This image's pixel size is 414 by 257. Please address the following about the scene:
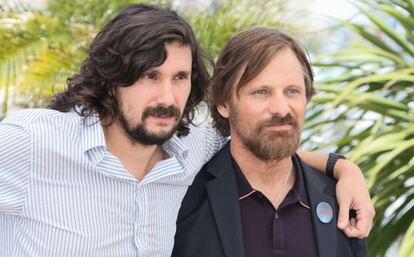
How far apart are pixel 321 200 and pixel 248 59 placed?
1.69 feet

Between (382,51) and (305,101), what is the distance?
1.63m

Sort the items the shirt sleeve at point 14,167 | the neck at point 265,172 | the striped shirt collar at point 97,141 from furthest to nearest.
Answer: the neck at point 265,172 → the striped shirt collar at point 97,141 → the shirt sleeve at point 14,167

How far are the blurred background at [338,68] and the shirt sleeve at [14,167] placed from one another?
1.10 metres

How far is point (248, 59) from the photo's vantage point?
2268 millimetres

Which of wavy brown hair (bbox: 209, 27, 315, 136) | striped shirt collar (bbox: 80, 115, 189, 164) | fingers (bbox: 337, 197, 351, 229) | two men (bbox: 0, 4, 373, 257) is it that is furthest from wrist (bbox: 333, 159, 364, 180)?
striped shirt collar (bbox: 80, 115, 189, 164)

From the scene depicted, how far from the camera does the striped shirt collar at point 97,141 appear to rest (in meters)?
2.09

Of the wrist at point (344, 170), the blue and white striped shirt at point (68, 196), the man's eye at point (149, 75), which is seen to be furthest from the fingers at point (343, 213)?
the man's eye at point (149, 75)

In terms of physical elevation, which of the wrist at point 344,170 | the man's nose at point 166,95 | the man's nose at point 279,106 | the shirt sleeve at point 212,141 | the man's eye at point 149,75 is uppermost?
the man's eye at point 149,75

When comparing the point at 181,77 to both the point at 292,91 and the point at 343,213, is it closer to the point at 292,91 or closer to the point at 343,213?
the point at 292,91

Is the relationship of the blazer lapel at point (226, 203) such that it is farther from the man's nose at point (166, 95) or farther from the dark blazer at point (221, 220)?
the man's nose at point (166, 95)

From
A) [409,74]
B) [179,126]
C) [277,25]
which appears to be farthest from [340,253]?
[277,25]

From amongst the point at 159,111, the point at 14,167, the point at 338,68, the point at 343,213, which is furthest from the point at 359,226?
the point at 338,68

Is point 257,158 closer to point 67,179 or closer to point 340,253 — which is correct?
point 340,253

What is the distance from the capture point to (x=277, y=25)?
4.98 metres
